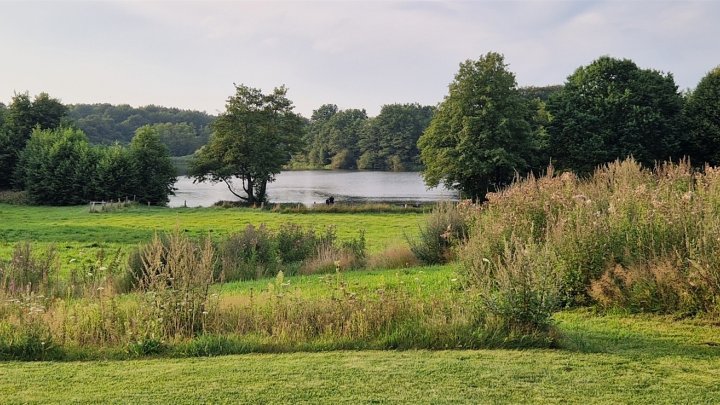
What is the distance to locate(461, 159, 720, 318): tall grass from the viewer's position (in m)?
7.24

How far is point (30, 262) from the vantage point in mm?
10375

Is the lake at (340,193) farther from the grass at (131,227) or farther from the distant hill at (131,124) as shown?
the distant hill at (131,124)

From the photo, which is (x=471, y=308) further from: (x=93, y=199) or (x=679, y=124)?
(x=93, y=199)

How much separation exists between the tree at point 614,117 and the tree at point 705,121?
0.96m

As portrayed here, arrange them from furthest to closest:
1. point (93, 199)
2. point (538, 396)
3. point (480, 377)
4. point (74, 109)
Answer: point (74, 109), point (93, 199), point (480, 377), point (538, 396)

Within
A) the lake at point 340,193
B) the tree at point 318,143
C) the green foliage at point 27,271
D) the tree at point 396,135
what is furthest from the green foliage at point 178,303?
the tree at point 318,143

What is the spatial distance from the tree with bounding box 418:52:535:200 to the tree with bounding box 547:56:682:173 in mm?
3384

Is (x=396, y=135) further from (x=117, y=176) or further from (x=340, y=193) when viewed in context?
(x=117, y=176)

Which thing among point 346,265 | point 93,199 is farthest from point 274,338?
point 93,199

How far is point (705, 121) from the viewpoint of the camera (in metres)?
39.3

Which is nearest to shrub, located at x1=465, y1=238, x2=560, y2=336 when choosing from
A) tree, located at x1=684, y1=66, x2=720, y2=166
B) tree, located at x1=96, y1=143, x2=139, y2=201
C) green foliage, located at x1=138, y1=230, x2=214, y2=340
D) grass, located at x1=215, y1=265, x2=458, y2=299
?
grass, located at x1=215, y1=265, x2=458, y2=299

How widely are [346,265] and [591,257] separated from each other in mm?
6834

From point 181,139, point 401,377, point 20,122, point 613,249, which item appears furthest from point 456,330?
point 181,139

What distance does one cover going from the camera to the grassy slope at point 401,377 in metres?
4.70
